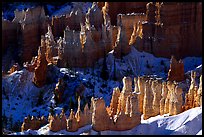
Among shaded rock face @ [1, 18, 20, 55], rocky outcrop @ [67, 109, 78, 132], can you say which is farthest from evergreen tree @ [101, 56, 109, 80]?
rocky outcrop @ [67, 109, 78, 132]

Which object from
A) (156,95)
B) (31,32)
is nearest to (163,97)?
(156,95)

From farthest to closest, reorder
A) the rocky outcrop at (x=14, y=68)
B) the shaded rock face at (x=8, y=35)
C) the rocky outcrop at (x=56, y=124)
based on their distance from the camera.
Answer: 1. the shaded rock face at (x=8, y=35)
2. the rocky outcrop at (x=14, y=68)
3. the rocky outcrop at (x=56, y=124)

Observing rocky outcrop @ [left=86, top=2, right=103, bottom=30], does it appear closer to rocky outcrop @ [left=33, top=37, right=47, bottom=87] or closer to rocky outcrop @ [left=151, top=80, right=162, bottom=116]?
rocky outcrop @ [left=33, top=37, right=47, bottom=87]

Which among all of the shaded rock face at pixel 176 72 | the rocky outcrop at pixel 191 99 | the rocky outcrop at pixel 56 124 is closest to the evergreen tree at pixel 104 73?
the shaded rock face at pixel 176 72

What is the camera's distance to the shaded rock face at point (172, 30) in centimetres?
7238

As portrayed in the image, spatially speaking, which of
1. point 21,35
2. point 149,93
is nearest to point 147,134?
point 149,93

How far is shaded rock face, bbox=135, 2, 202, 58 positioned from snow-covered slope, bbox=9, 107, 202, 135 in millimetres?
21187

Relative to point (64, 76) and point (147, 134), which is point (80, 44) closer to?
point (64, 76)

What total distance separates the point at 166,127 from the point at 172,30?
23.5m

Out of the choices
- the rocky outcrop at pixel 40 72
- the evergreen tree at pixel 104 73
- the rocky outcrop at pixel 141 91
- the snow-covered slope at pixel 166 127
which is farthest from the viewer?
the evergreen tree at pixel 104 73

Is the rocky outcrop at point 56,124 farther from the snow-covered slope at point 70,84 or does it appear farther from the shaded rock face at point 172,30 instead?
the shaded rock face at point 172,30

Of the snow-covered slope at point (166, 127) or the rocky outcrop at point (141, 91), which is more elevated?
the rocky outcrop at point (141, 91)

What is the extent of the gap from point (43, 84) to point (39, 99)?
202 centimetres

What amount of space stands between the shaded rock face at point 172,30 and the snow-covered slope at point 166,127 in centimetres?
2119
